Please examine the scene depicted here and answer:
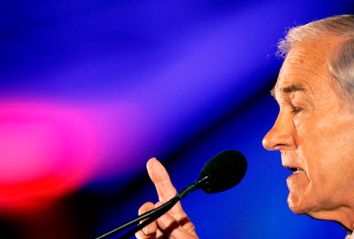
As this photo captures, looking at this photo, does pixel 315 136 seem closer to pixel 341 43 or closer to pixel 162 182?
pixel 341 43

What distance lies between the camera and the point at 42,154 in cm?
163

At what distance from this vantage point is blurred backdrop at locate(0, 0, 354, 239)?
157cm

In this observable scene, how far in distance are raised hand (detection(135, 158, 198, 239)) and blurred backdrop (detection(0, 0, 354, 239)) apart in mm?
438

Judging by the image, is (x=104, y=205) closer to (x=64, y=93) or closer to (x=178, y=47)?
(x=64, y=93)

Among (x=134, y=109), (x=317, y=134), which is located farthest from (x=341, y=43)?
(x=134, y=109)

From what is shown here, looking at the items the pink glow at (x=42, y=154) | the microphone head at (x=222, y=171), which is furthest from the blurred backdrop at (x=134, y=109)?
the microphone head at (x=222, y=171)

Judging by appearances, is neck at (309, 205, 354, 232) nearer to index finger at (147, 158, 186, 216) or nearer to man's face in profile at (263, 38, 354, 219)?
man's face in profile at (263, 38, 354, 219)

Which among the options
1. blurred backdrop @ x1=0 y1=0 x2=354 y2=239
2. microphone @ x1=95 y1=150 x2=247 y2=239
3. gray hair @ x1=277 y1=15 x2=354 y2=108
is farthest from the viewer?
blurred backdrop @ x1=0 y1=0 x2=354 y2=239

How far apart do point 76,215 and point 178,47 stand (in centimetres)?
56

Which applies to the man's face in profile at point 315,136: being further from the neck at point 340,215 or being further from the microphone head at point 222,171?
the microphone head at point 222,171

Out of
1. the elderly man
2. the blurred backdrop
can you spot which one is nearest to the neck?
the elderly man

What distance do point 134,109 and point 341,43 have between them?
0.69m

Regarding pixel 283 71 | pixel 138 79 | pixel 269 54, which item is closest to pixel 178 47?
pixel 138 79

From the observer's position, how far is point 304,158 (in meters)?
1.14
